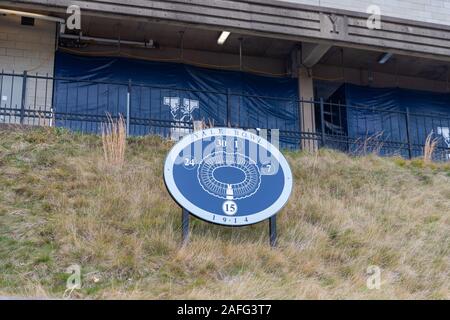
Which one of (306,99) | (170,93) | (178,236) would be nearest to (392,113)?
(306,99)

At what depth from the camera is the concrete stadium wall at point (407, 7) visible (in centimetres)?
1552

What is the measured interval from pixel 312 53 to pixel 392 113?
257 centimetres

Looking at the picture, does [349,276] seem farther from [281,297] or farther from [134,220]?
[134,220]

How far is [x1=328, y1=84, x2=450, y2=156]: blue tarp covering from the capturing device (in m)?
17.0

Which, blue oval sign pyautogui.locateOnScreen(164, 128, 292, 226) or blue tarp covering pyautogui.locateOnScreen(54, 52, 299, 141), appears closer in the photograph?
blue oval sign pyautogui.locateOnScreen(164, 128, 292, 226)

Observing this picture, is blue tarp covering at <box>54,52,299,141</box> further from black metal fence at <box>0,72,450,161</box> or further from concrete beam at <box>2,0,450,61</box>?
concrete beam at <box>2,0,450,61</box>

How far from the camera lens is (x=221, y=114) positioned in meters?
15.9

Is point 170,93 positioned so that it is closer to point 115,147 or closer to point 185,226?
point 115,147

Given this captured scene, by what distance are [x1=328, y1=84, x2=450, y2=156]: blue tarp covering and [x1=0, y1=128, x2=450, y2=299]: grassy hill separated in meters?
5.76

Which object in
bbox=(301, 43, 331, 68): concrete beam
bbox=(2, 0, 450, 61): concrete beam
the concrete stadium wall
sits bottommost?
bbox=(301, 43, 331, 68): concrete beam

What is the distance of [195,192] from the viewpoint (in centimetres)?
824

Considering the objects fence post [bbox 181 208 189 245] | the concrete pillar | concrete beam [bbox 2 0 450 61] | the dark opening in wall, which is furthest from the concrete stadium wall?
fence post [bbox 181 208 189 245]

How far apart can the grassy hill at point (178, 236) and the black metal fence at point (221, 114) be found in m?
2.76

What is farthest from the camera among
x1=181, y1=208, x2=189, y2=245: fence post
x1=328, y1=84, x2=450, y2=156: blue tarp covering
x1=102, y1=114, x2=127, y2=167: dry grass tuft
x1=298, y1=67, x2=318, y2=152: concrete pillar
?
x1=328, y1=84, x2=450, y2=156: blue tarp covering
